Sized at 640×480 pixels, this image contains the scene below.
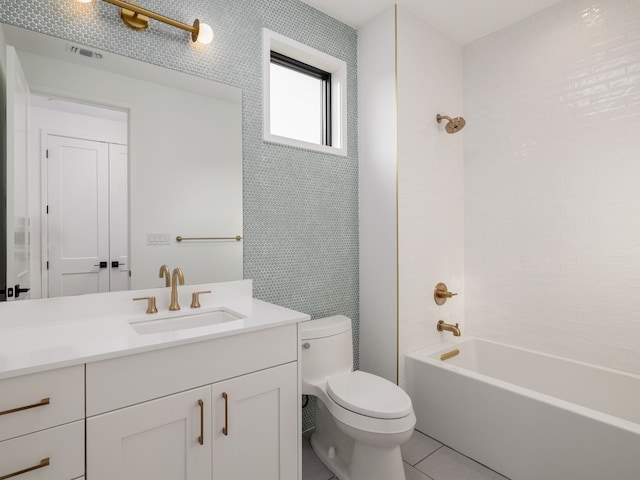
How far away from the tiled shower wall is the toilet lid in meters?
1.25

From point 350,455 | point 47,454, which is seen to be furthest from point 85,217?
point 350,455

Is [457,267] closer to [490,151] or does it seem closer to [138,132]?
[490,151]

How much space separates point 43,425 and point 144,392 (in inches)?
9.7

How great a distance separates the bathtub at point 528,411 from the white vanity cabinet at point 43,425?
180 centimetres

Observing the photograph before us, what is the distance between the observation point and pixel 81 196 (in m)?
1.43

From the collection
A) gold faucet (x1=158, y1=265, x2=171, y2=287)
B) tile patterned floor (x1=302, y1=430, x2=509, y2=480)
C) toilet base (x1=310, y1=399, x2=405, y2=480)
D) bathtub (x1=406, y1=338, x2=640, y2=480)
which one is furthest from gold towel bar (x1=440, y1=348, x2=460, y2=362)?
gold faucet (x1=158, y1=265, x2=171, y2=287)

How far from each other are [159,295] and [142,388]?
63 centimetres

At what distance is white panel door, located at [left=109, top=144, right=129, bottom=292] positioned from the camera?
1497 millimetres

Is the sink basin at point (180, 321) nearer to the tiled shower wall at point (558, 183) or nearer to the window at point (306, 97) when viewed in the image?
the window at point (306, 97)

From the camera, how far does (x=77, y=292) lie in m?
1.42

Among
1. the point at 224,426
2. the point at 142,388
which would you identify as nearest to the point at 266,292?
the point at 224,426

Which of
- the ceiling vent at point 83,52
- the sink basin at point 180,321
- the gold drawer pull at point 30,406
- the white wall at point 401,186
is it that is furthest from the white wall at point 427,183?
the gold drawer pull at point 30,406

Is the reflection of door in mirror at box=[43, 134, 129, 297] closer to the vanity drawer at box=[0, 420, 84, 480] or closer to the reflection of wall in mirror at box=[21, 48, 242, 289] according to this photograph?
the reflection of wall in mirror at box=[21, 48, 242, 289]

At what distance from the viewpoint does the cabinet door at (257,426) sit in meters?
1.22
